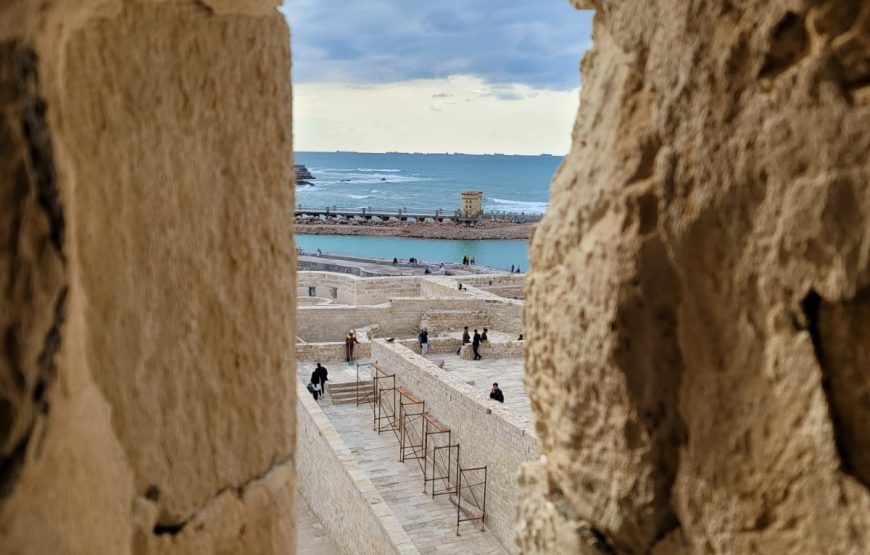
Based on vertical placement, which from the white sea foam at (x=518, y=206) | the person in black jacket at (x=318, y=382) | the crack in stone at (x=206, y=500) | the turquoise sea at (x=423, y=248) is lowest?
the turquoise sea at (x=423, y=248)

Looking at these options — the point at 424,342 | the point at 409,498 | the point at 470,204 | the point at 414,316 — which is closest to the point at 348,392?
the point at 424,342

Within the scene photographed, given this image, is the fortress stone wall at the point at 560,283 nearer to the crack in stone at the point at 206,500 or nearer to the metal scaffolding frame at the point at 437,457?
the crack in stone at the point at 206,500

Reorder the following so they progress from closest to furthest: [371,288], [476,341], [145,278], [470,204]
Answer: [145,278] < [476,341] < [371,288] < [470,204]

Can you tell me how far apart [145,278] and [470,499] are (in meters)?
9.06

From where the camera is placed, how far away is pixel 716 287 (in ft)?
6.40

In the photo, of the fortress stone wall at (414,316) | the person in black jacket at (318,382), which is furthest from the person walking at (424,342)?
the person in black jacket at (318,382)

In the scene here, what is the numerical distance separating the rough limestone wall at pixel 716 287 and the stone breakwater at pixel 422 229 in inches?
1863

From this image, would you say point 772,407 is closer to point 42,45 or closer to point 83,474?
point 83,474

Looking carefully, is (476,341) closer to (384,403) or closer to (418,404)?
(384,403)

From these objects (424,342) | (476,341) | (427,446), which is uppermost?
(476,341)

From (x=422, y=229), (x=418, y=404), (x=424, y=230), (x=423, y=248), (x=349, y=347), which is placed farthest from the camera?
(x=422, y=229)

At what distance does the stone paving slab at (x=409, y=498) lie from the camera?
9023 millimetres

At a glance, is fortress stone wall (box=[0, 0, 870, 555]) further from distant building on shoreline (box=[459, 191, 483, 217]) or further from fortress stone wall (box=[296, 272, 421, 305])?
distant building on shoreline (box=[459, 191, 483, 217])

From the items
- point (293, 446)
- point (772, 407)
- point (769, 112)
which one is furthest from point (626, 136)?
point (293, 446)
